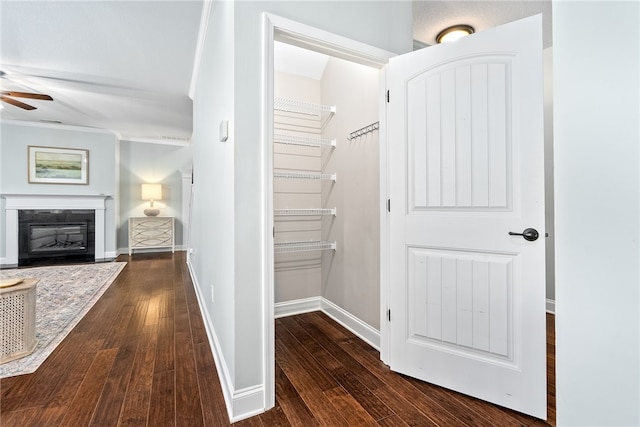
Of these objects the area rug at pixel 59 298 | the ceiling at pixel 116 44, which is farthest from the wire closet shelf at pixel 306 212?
the area rug at pixel 59 298

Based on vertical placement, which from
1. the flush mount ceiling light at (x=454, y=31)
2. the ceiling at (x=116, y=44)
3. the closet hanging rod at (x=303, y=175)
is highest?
the ceiling at (x=116, y=44)

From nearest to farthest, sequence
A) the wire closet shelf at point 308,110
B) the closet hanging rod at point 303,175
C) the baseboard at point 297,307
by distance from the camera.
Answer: the closet hanging rod at point 303,175
the wire closet shelf at point 308,110
the baseboard at point 297,307

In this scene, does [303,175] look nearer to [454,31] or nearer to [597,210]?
[454,31]

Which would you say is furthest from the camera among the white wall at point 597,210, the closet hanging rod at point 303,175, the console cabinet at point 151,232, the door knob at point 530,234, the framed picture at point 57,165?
the console cabinet at point 151,232

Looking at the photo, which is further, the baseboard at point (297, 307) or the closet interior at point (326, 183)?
the baseboard at point (297, 307)

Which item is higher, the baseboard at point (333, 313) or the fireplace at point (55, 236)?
the fireplace at point (55, 236)

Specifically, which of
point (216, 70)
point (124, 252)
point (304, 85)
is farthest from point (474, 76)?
point (124, 252)

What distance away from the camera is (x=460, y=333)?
5.29ft

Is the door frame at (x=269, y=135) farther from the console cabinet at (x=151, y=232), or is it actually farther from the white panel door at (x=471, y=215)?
the console cabinet at (x=151, y=232)

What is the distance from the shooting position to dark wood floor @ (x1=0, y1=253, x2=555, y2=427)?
1.44 metres

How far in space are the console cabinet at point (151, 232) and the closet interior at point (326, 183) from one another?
4933 mm

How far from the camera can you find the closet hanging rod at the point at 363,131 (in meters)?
2.23

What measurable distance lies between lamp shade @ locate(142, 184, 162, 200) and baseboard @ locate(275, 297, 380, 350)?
5.25 metres

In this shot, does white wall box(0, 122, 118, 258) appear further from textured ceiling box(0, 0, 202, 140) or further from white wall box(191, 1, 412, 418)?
white wall box(191, 1, 412, 418)
